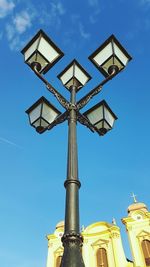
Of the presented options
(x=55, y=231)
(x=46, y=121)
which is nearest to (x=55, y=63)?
(x=46, y=121)

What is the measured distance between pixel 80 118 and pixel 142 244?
1727 cm

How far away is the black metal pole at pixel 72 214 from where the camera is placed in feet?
9.00

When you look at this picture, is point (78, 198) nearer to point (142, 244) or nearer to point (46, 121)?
point (46, 121)

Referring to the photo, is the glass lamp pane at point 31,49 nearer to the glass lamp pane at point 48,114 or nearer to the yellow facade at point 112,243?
the glass lamp pane at point 48,114

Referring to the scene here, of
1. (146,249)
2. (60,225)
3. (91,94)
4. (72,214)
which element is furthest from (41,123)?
(60,225)

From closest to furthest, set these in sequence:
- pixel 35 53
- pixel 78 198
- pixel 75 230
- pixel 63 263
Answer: pixel 63 263, pixel 75 230, pixel 78 198, pixel 35 53

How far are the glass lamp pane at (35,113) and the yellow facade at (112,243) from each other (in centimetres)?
1600

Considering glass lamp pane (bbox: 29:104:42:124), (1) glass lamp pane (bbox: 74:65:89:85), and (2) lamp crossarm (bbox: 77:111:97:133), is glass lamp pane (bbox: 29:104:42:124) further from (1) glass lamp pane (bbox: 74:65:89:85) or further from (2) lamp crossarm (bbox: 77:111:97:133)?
(1) glass lamp pane (bbox: 74:65:89:85)

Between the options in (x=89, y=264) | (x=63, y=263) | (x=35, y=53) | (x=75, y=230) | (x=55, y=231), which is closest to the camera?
(x=63, y=263)

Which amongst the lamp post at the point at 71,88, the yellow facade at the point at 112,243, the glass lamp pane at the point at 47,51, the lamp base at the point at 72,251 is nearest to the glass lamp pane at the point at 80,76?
the lamp post at the point at 71,88

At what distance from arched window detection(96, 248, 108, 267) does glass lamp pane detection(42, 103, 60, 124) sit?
1643 cm

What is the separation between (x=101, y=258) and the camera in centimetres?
1856

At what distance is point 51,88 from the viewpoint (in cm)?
463

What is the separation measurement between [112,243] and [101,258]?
1305 mm
